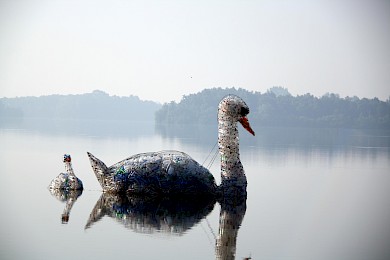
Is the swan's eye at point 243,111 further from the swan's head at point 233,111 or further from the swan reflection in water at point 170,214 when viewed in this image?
the swan reflection in water at point 170,214

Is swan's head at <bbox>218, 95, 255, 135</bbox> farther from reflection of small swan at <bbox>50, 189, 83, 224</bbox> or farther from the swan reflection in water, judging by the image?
reflection of small swan at <bbox>50, 189, 83, 224</bbox>

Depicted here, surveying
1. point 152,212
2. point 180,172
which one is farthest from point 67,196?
point 152,212

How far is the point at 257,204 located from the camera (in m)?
17.2

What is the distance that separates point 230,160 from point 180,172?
4.76ft

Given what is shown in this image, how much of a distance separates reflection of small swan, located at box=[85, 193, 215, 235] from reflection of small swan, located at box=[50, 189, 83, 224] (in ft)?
2.03

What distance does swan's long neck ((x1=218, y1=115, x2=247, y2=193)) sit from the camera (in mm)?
17219

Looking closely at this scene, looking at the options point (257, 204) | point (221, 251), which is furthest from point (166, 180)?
point (221, 251)

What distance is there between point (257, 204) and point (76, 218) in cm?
529

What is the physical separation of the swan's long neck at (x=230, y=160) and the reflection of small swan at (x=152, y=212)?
31.5 inches

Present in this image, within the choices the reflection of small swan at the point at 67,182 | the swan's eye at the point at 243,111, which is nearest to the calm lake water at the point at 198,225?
the reflection of small swan at the point at 67,182

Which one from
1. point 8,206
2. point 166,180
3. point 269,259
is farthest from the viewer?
point 166,180

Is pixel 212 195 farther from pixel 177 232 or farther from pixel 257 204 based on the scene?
pixel 177 232

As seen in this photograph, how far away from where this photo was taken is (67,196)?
1742cm

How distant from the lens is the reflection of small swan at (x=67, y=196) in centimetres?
1487
